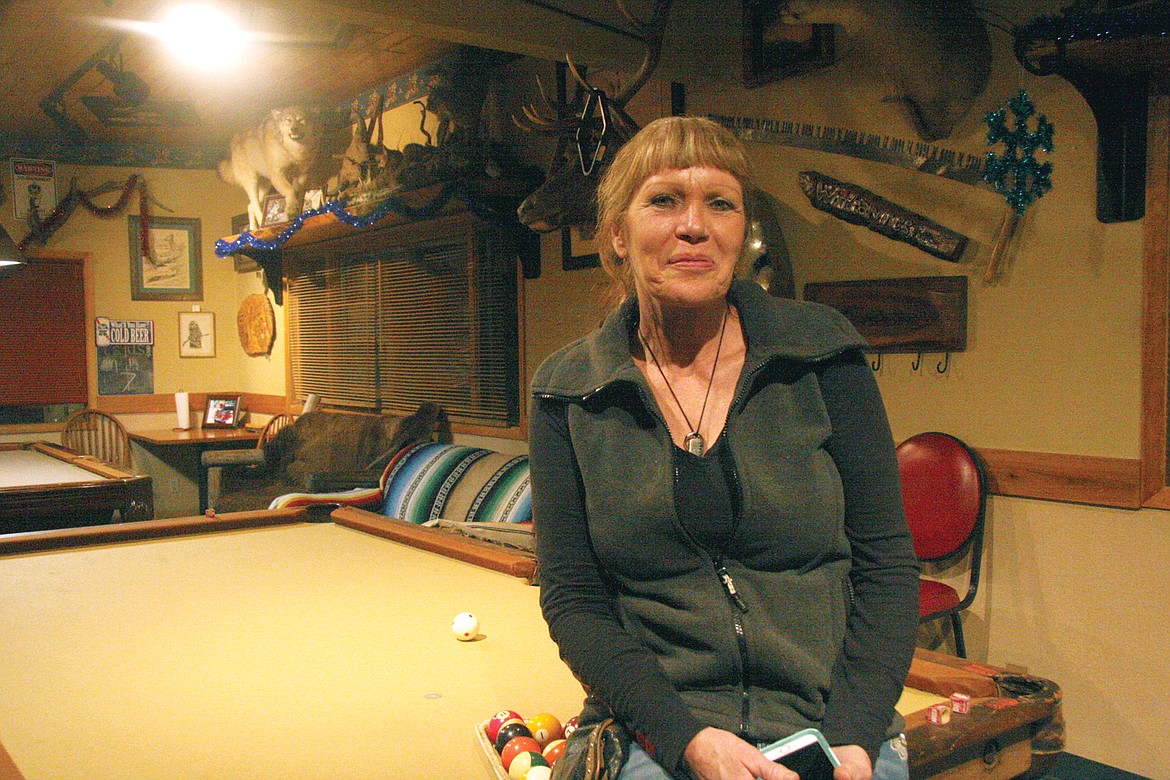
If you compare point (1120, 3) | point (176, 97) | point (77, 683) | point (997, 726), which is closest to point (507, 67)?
point (176, 97)

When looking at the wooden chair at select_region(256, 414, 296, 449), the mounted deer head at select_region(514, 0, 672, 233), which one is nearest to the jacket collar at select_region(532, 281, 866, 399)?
the mounted deer head at select_region(514, 0, 672, 233)

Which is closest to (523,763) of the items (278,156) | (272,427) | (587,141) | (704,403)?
(704,403)

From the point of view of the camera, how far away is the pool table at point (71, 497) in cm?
382

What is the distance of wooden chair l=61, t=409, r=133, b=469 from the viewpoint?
679 centimetres

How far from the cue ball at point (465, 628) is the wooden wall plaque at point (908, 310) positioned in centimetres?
173

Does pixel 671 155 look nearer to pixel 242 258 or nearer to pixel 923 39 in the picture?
pixel 923 39

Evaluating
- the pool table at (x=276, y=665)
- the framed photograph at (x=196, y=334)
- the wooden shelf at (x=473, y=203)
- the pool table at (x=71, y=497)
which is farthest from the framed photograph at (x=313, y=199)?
the pool table at (x=276, y=665)

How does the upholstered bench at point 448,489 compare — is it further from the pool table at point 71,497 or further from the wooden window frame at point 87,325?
the wooden window frame at point 87,325

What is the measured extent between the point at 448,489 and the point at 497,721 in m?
2.96

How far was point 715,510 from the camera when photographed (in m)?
1.15

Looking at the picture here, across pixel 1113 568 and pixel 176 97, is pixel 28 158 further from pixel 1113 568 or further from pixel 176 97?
pixel 1113 568

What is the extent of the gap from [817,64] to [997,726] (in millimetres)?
2543

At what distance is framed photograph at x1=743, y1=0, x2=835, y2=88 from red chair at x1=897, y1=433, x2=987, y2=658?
55.3 inches

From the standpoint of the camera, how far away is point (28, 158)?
277 inches
